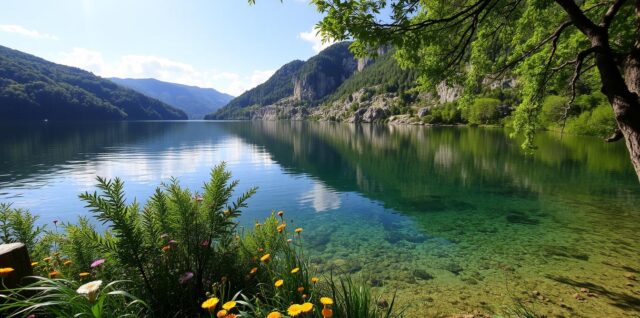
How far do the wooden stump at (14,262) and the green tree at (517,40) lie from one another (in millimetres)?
5325

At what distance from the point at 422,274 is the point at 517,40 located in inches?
353

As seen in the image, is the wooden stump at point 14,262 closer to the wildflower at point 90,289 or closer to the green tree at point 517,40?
the wildflower at point 90,289

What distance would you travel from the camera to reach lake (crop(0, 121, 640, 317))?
9805 mm

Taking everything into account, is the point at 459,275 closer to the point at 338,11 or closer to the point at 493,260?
the point at 493,260

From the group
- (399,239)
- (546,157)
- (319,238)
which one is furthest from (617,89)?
(546,157)

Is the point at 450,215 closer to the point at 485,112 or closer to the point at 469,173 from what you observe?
the point at 469,173

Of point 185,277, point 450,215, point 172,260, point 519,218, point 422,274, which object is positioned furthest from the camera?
point 450,215

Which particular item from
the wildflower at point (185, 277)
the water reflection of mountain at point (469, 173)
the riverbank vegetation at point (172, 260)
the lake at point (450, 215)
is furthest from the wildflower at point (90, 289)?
the water reflection of mountain at point (469, 173)

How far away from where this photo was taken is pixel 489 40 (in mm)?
11109

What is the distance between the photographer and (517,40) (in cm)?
1138

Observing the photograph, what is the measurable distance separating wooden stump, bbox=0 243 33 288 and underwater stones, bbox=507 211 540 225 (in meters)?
19.5

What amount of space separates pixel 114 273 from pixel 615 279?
44.8 feet

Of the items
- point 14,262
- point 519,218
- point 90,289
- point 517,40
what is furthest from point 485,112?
point 90,289

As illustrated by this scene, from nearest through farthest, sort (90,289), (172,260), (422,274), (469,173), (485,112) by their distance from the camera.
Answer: (90,289), (172,260), (422,274), (469,173), (485,112)
